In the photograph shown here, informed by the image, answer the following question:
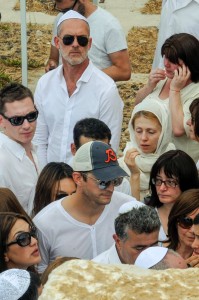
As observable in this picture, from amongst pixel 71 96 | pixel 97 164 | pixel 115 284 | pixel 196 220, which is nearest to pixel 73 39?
pixel 71 96

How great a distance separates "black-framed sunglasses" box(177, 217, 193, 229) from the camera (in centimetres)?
462

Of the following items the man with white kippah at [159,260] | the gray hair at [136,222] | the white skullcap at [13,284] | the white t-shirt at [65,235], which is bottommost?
the white t-shirt at [65,235]

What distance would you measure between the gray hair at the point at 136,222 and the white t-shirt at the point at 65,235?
1.44 feet

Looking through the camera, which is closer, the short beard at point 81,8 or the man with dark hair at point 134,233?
the man with dark hair at point 134,233

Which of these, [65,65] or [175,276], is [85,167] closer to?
[65,65]

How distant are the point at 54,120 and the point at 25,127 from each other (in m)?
0.99

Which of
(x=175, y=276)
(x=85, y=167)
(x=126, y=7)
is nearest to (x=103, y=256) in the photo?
(x=85, y=167)

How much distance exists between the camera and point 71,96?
612 cm

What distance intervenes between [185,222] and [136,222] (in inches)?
23.4

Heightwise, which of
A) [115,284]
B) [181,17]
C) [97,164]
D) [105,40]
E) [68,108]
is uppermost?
[115,284]

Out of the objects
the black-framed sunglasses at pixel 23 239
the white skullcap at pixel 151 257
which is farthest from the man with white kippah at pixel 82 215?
the white skullcap at pixel 151 257

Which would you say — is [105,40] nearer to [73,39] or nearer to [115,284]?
[73,39]

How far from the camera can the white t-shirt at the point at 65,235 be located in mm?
4566

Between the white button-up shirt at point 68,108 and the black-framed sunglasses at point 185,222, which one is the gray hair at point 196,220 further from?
the white button-up shirt at point 68,108
